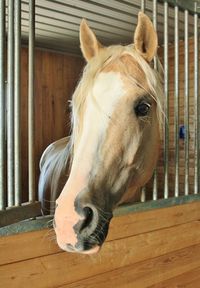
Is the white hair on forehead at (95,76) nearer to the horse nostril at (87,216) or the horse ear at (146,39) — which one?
the horse ear at (146,39)

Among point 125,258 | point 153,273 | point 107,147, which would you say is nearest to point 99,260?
point 125,258

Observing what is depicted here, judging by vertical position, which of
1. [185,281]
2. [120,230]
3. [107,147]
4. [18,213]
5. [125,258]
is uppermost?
[107,147]

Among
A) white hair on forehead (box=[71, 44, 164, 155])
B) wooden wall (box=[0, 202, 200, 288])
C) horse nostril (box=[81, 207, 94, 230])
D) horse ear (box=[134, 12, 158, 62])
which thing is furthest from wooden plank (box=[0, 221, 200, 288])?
horse ear (box=[134, 12, 158, 62])

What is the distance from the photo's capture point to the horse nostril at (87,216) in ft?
2.68

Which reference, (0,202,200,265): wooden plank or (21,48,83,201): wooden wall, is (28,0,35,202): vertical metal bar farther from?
(21,48,83,201): wooden wall

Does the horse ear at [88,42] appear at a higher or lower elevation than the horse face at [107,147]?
higher

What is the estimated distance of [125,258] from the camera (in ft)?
4.09

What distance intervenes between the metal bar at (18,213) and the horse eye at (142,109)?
0.46 metres

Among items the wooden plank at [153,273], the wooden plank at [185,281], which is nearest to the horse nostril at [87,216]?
the wooden plank at [153,273]

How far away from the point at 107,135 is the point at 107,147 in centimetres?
4

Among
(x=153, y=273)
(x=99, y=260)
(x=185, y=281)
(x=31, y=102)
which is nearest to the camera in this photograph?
(x=31, y=102)

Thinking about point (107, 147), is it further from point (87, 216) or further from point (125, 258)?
point (125, 258)

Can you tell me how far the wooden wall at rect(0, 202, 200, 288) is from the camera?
97cm

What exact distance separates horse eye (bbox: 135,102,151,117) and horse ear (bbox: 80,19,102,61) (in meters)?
0.30
